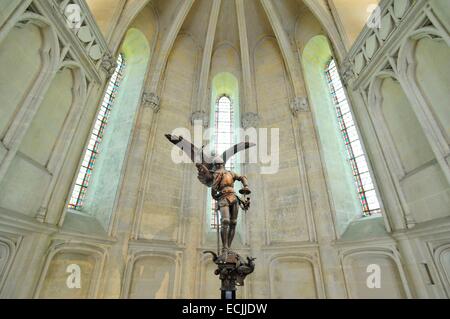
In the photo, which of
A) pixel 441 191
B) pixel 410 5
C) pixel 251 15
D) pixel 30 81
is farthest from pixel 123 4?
pixel 441 191

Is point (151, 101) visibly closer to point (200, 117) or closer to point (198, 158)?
point (200, 117)

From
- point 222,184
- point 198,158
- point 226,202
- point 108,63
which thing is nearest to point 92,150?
point 108,63

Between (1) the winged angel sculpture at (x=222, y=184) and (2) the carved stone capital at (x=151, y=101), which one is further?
(2) the carved stone capital at (x=151, y=101)

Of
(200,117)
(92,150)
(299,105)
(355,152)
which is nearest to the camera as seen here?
(92,150)

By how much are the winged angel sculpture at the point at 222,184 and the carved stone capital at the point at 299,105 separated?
6.33 metres

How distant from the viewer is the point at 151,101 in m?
9.87

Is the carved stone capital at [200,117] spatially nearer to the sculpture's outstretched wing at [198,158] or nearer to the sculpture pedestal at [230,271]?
the sculpture's outstretched wing at [198,158]

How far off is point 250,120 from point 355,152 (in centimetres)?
450

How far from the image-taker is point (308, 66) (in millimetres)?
11180

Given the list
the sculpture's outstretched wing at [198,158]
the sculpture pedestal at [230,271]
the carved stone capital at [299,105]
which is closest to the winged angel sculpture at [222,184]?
the sculpture's outstretched wing at [198,158]

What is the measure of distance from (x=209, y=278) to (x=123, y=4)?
434 inches

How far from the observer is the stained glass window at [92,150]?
796 centimetres

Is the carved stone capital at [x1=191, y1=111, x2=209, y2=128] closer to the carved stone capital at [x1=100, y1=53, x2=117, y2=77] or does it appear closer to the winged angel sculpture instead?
the carved stone capital at [x1=100, y1=53, x2=117, y2=77]

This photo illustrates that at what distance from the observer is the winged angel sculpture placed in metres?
4.18
